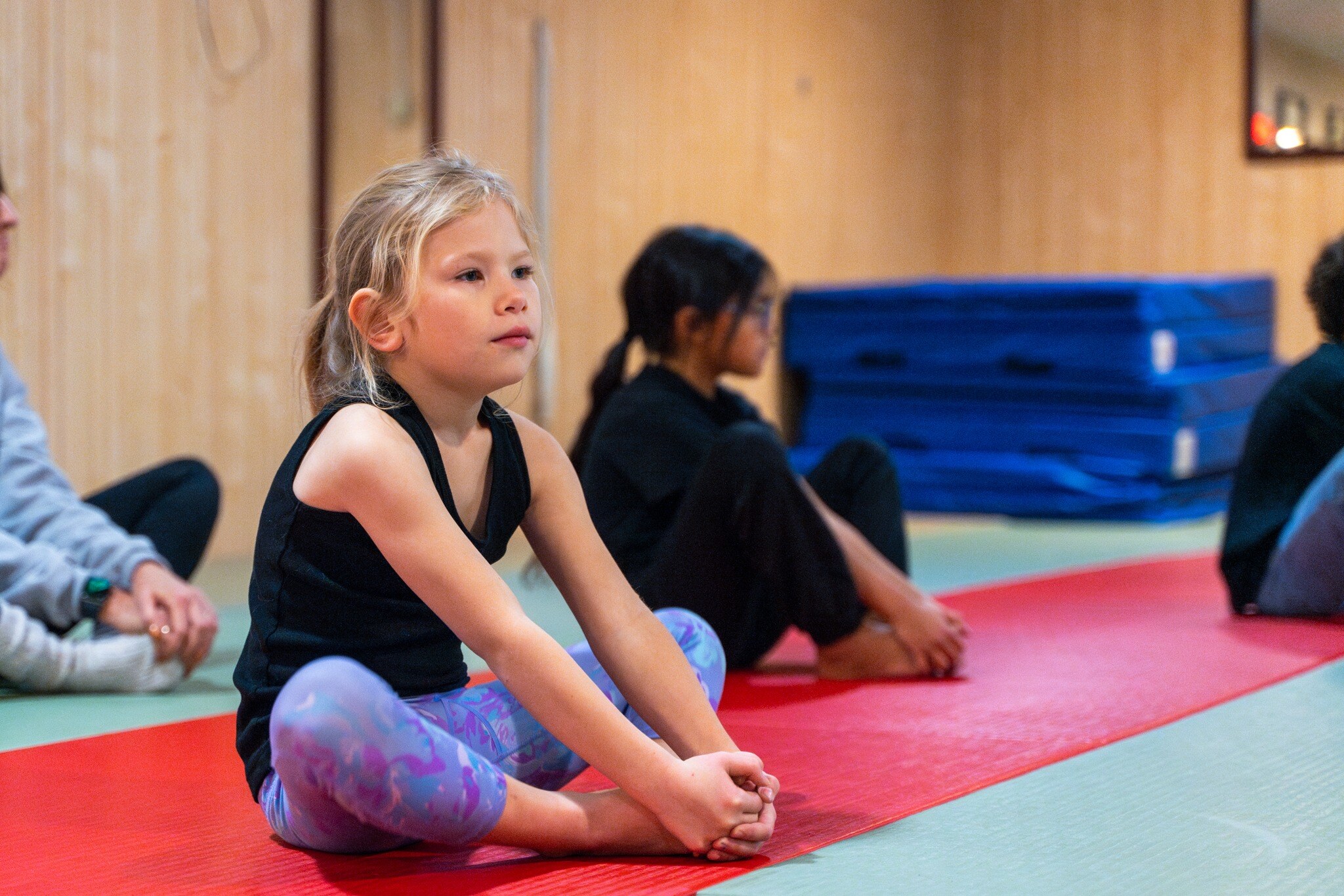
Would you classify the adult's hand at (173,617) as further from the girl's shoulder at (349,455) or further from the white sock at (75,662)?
the girl's shoulder at (349,455)

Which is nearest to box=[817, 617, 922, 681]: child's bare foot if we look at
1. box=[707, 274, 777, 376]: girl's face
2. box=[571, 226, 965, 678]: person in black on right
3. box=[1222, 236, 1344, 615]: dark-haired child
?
box=[571, 226, 965, 678]: person in black on right

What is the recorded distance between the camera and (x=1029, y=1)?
6.59 metres

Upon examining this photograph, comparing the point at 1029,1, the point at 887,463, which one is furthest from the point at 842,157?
the point at 887,463

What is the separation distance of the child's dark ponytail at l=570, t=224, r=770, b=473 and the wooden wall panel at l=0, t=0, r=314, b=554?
130 cm

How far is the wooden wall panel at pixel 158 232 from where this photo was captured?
130 inches

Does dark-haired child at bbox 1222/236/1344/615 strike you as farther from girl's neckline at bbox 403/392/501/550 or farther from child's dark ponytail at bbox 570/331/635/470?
girl's neckline at bbox 403/392/501/550

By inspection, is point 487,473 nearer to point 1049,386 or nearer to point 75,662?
point 75,662

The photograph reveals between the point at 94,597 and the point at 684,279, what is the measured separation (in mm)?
928

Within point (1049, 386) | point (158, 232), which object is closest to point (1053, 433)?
point (1049, 386)

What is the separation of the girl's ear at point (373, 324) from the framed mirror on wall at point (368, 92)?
2.68 metres

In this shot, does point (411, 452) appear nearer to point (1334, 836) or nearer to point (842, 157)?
point (1334, 836)

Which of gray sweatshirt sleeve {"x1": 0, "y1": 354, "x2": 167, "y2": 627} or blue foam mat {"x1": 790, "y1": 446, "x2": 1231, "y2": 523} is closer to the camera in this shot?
gray sweatshirt sleeve {"x1": 0, "y1": 354, "x2": 167, "y2": 627}

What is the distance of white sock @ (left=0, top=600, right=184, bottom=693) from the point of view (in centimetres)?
200

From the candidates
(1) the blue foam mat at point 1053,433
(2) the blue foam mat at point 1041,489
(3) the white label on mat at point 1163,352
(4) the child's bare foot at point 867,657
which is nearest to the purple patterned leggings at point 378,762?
(4) the child's bare foot at point 867,657
